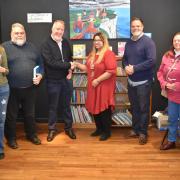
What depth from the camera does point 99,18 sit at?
4.88 meters

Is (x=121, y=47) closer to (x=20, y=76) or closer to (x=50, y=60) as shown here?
(x=50, y=60)

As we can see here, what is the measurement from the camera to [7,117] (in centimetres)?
412

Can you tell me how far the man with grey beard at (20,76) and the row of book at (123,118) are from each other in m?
1.30

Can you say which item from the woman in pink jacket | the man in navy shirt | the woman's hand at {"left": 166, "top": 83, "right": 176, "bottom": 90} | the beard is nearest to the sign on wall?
the beard

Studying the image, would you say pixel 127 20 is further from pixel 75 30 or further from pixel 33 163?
pixel 33 163

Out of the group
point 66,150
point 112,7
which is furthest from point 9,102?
point 112,7

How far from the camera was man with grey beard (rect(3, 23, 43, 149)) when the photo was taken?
3.91 meters

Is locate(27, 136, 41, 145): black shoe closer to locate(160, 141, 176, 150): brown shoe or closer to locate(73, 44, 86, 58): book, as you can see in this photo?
locate(73, 44, 86, 58): book

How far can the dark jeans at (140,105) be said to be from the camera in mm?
4203

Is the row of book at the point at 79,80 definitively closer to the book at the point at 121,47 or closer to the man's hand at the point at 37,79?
the book at the point at 121,47

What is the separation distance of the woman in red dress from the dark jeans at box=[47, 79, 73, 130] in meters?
0.29

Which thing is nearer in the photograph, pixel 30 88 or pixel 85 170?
pixel 85 170

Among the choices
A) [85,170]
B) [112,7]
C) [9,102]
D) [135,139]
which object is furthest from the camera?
[112,7]

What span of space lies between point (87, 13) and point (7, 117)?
6.38 feet
